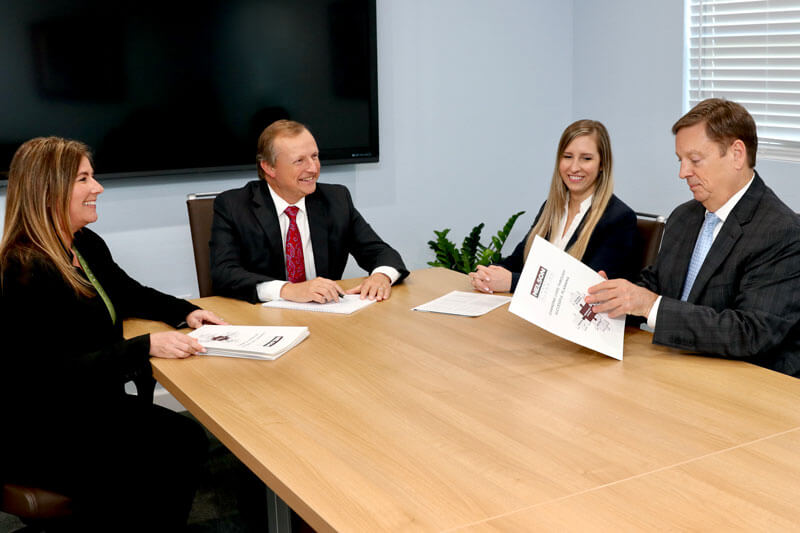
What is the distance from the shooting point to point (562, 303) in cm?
222

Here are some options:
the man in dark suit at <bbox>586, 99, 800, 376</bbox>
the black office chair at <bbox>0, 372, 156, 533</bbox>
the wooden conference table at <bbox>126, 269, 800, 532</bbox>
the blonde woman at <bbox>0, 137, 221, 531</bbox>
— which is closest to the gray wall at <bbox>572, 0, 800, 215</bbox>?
the man in dark suit at <bbox>586, 99, 800, 376</bbox>

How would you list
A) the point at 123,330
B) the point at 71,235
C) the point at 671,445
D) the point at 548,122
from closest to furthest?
1. the point at 671,445
2. the point at 71,235
3. the point at 123,330
4. the point at 548,122

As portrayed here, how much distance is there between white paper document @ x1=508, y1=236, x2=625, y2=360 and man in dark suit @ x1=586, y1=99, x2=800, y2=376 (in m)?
0.04

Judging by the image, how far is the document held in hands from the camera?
230 centimetres

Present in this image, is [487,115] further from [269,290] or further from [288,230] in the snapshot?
[269,290]

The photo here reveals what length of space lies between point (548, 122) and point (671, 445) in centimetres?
363

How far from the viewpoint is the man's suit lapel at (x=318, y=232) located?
10.8 ft

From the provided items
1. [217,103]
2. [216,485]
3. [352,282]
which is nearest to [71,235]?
[352,282]

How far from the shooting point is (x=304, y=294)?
9.40ft

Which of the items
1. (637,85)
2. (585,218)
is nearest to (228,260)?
(585,218)

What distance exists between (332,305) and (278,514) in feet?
→ 2.93

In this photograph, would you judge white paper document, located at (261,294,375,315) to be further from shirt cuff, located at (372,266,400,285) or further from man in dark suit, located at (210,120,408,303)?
shirt cuff, located at (372,266,400,285)

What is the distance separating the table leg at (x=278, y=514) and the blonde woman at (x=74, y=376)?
1.22 ft

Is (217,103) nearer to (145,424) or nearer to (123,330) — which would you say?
(123,330)
